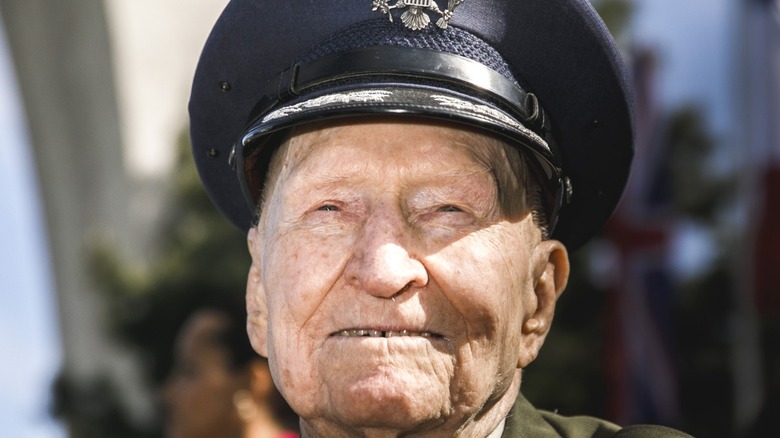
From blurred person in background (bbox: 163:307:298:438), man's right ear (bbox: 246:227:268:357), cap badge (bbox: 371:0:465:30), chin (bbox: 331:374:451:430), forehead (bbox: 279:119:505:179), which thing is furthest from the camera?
blurred person in background (bbox: 163:307:298:438)

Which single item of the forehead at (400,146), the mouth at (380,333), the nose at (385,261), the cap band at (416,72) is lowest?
the mouth at (380,333)

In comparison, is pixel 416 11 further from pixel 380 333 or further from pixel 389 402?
pixel 389 402

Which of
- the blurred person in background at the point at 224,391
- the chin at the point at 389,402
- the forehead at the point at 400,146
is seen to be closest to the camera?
the chin at the point at 389,402

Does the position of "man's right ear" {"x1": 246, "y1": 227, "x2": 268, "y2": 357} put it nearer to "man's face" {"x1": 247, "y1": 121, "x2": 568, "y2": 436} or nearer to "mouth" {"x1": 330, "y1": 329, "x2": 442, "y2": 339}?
"man's face" {"x1": 247, "y1": 121, "x2": 568, "y2": 436}

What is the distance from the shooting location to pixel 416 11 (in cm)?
259

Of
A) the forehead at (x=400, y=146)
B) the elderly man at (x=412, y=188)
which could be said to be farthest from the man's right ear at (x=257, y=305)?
the forehead at (x=400, y=146)

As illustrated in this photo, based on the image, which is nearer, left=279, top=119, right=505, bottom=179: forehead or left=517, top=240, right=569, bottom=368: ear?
left=279, top=119, right=505, bottom=179: forehead

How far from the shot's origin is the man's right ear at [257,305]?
2727mm

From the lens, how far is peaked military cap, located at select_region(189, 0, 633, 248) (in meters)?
2.48

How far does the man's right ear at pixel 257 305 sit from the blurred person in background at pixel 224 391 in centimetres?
243

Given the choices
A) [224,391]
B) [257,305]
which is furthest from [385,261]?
[224,391]

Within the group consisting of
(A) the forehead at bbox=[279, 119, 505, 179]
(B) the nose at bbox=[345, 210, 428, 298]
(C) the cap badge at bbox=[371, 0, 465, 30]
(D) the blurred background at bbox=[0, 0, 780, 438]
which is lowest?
(D) the blurred background at bbox=[0, 0, 780, 438]

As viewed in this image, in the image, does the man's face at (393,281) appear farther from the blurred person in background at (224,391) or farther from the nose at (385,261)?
the blurred person in background at (224,391)

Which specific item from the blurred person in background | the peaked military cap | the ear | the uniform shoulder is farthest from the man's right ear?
the blurred person in background
